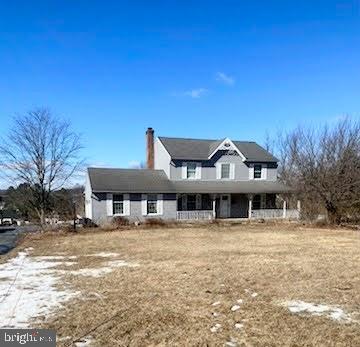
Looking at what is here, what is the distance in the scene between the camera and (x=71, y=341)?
5.81m

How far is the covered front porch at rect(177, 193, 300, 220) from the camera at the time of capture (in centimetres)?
3086

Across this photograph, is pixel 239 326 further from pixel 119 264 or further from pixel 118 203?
pixel 118 203

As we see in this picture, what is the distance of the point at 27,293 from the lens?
8609mm

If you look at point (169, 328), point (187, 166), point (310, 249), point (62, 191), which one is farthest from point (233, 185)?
point (169, 328)

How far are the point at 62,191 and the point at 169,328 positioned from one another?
26.1 m

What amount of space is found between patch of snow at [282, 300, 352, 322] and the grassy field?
76 millimetres

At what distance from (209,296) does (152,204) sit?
2154 centimetres

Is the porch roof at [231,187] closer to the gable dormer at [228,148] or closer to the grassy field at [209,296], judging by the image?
the gable dormer at [228,148]

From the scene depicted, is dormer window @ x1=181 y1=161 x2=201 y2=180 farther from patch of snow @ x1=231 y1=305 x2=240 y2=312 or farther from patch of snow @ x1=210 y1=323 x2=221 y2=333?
patch of snow @ x1=210 y1=323 x2=221 y2=333

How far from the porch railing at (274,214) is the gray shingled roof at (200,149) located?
14.4 ft

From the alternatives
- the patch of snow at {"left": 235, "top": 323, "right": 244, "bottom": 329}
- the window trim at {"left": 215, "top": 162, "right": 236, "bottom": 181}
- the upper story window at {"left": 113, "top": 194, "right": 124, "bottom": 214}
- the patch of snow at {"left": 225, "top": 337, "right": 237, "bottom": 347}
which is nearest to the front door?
the window trim at {"left": 215, "top": 162, "right": 236, "bottom": 181}

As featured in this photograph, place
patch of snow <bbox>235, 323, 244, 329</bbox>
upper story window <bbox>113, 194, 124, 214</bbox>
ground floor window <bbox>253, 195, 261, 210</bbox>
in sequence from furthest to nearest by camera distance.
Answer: ground floor window <bbox>253, 195, 261, 210</bbox> → upper story window <bbox>113, 194, 124, 214</bbox> → patch of snow <bbox>235, 323, 244, 329</bbox>

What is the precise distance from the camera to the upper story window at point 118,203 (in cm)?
2859

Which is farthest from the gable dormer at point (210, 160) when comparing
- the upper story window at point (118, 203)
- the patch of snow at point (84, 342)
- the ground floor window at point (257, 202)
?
the patch of snow at point (84, 342)
